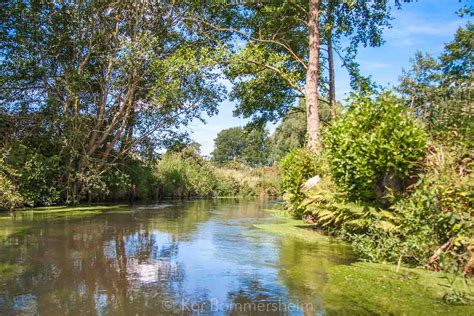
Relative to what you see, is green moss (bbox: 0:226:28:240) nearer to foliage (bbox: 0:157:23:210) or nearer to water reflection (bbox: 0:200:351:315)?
water reflection (bbox: 0:200:351:315)

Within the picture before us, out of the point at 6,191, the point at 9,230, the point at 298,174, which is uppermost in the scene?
the point at 298,174

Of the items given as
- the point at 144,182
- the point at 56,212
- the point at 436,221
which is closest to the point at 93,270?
the point at 436,221

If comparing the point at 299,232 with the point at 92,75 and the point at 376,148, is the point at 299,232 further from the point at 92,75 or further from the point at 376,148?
the point at 92,75

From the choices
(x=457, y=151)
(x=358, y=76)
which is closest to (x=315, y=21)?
(x=358, y=76)

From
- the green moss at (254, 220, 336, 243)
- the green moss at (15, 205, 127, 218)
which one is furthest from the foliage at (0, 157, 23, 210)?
the green moss at (254, 220, 336, 243)

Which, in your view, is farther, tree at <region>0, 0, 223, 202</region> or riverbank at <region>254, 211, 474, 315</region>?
tree at <region>0, 0, 223, 202</region>

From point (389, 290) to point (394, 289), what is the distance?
0.08m

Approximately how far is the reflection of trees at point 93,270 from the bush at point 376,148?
3.56 metres

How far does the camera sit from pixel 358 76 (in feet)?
Result: 60.8

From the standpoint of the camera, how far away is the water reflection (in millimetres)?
4203

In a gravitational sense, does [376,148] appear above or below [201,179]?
above

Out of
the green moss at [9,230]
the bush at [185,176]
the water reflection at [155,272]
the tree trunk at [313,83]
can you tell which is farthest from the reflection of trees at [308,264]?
the bush at [185,176]

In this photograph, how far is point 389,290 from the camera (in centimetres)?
462

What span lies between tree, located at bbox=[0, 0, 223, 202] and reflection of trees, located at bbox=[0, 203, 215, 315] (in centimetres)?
867
